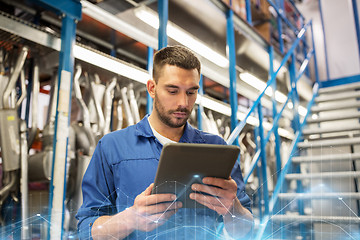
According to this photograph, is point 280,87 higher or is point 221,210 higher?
point 280,87

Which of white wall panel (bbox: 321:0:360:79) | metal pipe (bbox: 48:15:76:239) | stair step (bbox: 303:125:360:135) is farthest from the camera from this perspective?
white wall panel (bbox: 321:0:360:79)

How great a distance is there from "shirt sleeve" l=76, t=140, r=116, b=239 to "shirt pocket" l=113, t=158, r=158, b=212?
0.03 m

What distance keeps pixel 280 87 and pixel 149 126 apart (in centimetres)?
430

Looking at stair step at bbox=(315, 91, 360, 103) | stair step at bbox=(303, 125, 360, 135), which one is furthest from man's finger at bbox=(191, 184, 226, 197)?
stair step at bbox=(315, 91, 360, 103)

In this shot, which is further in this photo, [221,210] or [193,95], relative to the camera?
[193,95]

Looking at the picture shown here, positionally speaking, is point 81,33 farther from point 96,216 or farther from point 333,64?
point 333,64

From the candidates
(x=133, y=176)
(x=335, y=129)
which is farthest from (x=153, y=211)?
(x=335, y=129)

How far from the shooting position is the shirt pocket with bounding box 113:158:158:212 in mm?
1089

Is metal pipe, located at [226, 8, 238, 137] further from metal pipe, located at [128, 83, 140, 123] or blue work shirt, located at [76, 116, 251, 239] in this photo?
blue work shirt, located at [76, 116, 251, 239]

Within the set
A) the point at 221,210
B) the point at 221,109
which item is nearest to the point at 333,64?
the point at 221,109

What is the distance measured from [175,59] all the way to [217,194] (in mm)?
542

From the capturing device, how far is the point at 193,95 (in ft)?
3.87

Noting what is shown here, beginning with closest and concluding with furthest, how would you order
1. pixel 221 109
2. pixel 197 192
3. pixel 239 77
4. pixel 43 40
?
pixel 197 192, pixel 43 40, pixel 221 109, pixel 239 77

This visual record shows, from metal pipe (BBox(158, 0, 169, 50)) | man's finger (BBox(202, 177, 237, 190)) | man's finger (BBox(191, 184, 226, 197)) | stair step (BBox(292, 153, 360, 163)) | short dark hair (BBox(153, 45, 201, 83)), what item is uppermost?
metal pipe (BBox(158, 0, 169, 50))
